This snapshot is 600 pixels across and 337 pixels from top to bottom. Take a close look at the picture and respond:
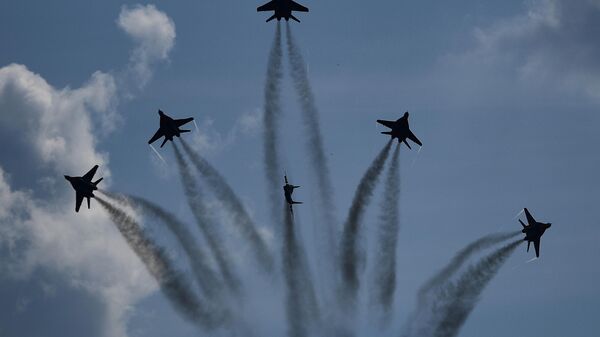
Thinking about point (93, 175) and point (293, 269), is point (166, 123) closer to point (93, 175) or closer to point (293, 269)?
point (93, 175)

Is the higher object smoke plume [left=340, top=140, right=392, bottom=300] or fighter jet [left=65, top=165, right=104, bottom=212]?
fighter jet [left=65, top=165, right=104, bottom=212]

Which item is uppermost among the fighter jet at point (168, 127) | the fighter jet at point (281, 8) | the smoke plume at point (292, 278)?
the fighter jet at point (281, 8)

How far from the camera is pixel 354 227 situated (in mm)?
77750

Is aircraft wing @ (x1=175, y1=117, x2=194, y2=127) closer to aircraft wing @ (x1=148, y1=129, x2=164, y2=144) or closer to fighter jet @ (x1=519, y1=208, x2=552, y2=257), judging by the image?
aircraft wing @ (x1=148, y1=129, x2=164, y2=144)

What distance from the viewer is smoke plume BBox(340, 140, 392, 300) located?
77.0m

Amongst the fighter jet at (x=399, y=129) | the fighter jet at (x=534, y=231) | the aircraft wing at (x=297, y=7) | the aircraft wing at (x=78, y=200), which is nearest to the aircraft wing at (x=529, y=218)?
the fighter jet at (x=534, y=231)

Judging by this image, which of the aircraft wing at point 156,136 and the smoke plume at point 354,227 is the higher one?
the aircraft wing at point 156,136

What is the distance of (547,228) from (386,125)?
2635cm

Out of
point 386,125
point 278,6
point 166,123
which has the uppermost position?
point 278,6

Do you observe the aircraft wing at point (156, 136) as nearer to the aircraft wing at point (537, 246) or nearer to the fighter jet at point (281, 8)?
the fighter jet at point (281, 8)

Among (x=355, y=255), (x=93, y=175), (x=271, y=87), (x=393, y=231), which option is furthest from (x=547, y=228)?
(x=93, y=175)

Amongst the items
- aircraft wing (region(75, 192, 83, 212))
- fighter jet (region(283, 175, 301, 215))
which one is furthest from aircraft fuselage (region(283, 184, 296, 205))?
aircraft wing (region(75, 192, 83, 212))

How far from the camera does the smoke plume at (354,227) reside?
253 ft

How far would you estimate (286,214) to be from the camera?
77.5 meters
